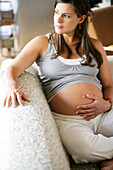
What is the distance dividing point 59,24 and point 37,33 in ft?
6.01

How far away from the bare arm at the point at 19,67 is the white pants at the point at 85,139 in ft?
0.80

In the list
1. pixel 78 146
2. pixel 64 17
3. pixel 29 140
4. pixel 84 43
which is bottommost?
pixel 78 146

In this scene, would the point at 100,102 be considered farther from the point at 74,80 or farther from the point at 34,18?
the point at 34,18

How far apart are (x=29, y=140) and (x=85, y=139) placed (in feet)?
1.04

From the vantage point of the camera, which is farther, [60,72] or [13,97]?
[60,72]

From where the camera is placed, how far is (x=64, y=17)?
1.38 metres

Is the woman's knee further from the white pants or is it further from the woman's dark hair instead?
the woman's dark hair

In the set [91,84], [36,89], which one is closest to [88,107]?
[91,84]

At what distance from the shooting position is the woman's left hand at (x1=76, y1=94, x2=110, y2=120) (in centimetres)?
131

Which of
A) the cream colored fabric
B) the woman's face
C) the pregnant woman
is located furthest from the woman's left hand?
the woman's face

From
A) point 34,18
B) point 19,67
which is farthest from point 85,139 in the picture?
point 34,18

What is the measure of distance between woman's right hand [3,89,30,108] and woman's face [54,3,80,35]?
0.42 meters

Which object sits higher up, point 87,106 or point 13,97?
point 13,97

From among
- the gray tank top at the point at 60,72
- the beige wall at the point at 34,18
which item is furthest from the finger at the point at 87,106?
the beige wall at the point at 34,18
